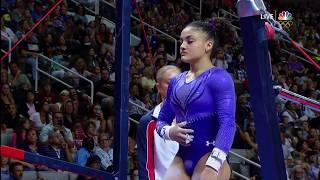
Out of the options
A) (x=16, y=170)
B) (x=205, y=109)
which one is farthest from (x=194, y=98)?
(x=16, y=170)

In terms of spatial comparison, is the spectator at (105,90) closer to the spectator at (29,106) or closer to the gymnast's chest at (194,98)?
the spectator at (29,106)

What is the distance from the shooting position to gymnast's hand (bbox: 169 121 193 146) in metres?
2.90

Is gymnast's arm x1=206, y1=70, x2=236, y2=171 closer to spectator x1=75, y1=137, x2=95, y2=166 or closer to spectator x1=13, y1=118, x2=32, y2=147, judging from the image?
spectator x1=13, y1=118, x2=32, y2=147

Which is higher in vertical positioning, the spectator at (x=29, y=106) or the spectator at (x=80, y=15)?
the spectator at (x=80, y=15)

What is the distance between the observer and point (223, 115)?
2814 mm

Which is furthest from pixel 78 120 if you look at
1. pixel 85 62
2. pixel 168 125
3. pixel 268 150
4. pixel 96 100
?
pixel 268 150

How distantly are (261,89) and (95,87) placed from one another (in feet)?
14.9

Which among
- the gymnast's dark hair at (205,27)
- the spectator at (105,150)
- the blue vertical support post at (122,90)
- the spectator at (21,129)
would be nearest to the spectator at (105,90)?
the spectator at (105,150)

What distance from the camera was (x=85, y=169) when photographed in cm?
357

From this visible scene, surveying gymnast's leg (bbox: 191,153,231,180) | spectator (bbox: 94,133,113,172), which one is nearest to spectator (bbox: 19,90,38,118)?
spectator (bbox: 94,133,113,172)

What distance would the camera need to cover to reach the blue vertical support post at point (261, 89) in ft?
9.14

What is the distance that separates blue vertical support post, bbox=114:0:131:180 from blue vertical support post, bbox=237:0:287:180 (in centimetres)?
117

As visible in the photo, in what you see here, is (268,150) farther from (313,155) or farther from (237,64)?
(237,64)

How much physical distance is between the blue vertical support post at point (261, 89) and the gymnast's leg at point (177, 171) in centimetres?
40
